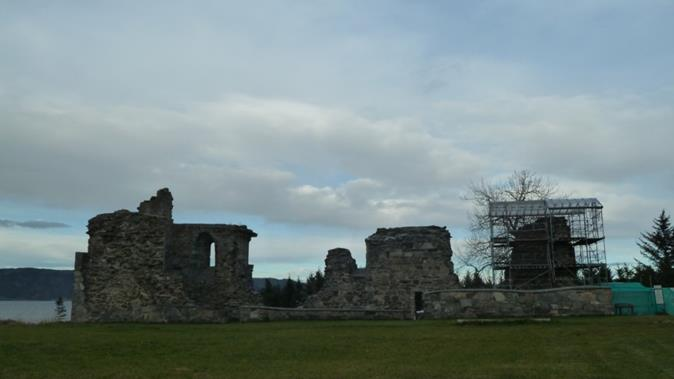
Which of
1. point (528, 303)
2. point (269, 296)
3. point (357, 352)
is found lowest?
point (357, 352)

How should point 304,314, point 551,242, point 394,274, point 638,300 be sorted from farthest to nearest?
point 551,242, point 394,274, point 304,314, point 638,300

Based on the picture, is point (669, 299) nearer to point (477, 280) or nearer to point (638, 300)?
point (638, 300)

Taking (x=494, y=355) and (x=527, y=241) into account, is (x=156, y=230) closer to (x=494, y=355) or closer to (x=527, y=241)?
(x=494, y=355)

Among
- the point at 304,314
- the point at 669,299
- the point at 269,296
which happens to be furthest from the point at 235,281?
the point at 269,296

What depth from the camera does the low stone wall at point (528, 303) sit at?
19.8m

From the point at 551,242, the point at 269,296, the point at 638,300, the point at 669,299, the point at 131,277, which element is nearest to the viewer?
the point at 669,299

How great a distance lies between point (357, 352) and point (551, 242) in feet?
75.4

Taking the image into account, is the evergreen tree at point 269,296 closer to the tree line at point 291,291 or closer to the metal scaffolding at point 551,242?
the tree line at point 291,291

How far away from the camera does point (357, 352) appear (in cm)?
1145

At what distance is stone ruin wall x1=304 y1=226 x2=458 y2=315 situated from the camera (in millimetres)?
25438

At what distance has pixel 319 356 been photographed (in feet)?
35.9

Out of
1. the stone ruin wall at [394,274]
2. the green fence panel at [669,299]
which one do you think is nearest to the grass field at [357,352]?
the green fence panel at [669,299]

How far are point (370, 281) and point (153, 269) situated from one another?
8.50 metres

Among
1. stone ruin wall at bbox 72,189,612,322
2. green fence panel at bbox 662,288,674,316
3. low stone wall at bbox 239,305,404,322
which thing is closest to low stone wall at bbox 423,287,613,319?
stone ruin wall at bbox 72,189,612,322
